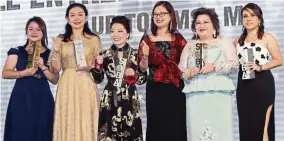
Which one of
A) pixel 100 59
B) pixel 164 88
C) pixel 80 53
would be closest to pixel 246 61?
pixel 164 88

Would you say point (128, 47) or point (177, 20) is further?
point (177, 20)

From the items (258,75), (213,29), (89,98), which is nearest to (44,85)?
(89,98)

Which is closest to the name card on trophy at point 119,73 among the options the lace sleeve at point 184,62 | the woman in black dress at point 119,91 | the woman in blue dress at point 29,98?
the woman in black dress at point 119,91

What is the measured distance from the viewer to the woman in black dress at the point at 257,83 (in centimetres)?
305

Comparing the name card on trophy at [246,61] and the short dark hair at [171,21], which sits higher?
the short dark hair at [171,21]

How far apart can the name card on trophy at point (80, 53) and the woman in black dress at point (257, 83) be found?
92cm

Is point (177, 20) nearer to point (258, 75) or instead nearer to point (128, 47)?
point (128, 47)

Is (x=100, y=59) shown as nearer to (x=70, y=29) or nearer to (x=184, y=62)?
(x=70, y=29)

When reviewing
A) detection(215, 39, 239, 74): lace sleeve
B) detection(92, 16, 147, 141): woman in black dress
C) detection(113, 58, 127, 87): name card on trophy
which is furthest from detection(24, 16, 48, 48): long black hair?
detection(215, 39, 239, 74): lace sleeve

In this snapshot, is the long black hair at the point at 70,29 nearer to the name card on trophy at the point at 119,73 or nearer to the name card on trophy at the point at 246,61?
the name card on trophy at the point at 119,73

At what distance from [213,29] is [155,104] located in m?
0.55

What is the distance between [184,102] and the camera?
10.5 ft

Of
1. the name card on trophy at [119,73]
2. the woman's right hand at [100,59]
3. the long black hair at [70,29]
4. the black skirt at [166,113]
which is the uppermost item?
the long black hair at [70,29]

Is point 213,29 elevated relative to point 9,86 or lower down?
elevated
